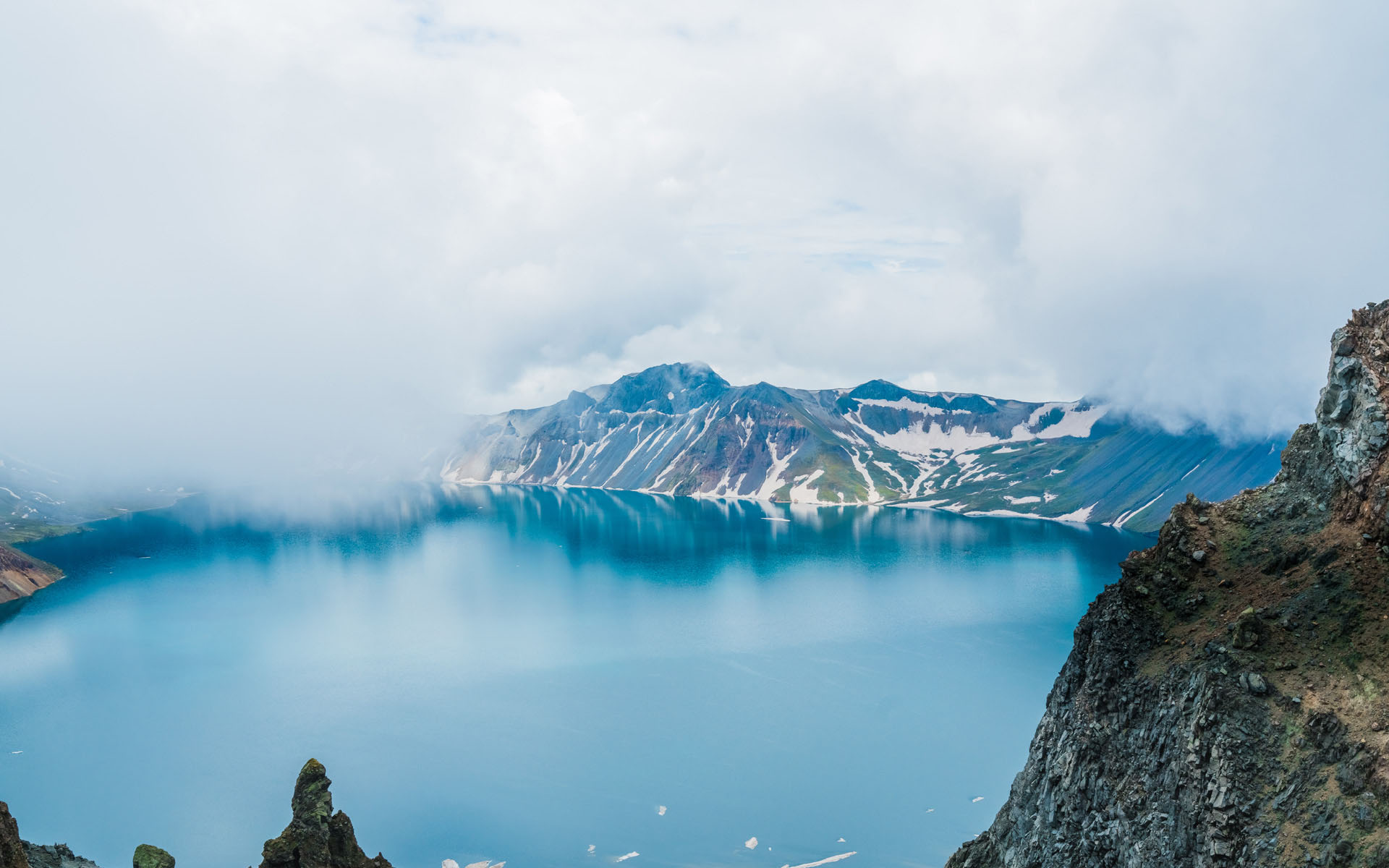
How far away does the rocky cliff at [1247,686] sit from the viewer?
22078 mm

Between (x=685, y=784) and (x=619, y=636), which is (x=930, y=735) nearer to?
(x=685, y=784)

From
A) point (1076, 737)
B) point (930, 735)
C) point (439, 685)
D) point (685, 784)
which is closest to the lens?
point (1076, 737)

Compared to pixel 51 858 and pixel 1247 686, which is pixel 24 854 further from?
pixel 1247 686

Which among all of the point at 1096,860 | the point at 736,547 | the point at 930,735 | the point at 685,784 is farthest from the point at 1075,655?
the point at 736,547

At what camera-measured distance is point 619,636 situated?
108688 mm

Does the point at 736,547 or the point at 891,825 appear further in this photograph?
the point at 736,547

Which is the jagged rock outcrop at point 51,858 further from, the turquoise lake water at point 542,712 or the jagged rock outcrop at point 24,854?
the turquoise lake water at point 542,712

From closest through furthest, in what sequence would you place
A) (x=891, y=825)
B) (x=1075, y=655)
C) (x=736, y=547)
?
1. (x=1075, y=655)
2. (x=891, y=825)
3. (x=736, y=547)

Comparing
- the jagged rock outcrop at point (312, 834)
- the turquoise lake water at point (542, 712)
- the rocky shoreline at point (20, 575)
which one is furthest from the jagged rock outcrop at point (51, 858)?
the rocky shoreline at point (20, 575)

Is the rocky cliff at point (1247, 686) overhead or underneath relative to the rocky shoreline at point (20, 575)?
overhead

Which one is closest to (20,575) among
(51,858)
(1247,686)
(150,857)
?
(51,858)

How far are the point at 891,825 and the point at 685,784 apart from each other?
15.6 metres

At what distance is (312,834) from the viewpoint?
105 ft

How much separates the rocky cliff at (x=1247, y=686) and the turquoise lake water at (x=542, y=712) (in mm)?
27608
